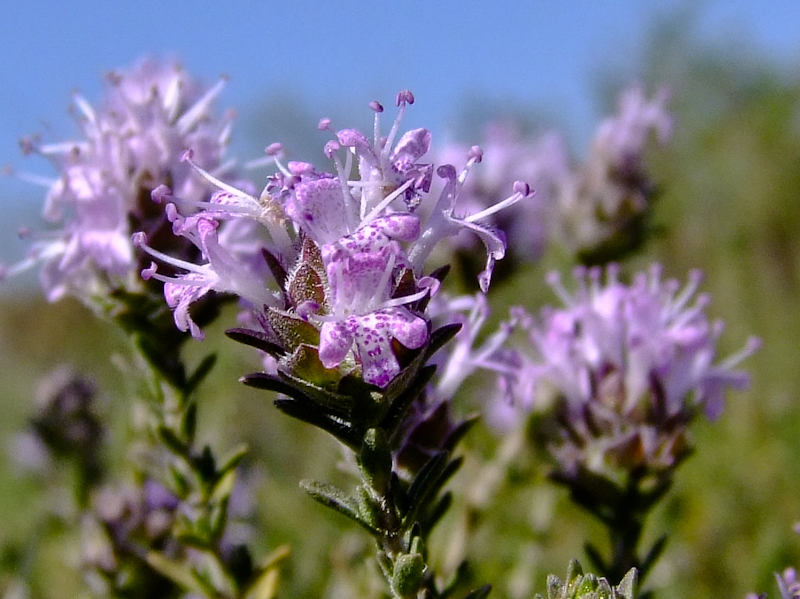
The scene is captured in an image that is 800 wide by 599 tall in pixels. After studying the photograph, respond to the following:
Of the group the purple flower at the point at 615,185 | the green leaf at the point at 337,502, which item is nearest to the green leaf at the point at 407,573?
the green leaf at the point at 337,502

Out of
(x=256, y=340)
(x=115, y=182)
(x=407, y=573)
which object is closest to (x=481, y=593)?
(x=407, y=573)

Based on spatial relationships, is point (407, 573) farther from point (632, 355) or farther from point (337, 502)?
point (632, 355)

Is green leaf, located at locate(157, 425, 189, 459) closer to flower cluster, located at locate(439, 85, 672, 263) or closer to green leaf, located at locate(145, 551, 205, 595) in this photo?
green leaf, located at locate(145, 551, 205, 595)

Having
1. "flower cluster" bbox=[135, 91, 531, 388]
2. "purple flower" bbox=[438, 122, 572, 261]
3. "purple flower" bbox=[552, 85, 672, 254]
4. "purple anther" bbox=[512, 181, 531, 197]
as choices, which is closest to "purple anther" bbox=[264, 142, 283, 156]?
"flower cluster" bbox=[135, 91, 531, 388]

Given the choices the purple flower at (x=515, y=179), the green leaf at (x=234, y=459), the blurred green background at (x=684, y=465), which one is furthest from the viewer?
the purple flower at (x=515, y=179)

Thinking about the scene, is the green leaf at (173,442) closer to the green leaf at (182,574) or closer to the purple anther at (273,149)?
the green leaf at (182,574)

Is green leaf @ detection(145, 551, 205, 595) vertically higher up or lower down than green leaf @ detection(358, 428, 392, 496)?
lower down

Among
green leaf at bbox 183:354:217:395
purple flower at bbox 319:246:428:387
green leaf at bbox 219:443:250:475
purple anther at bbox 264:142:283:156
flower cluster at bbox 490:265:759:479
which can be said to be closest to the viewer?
purple flower at bbox 319:246:428:387
